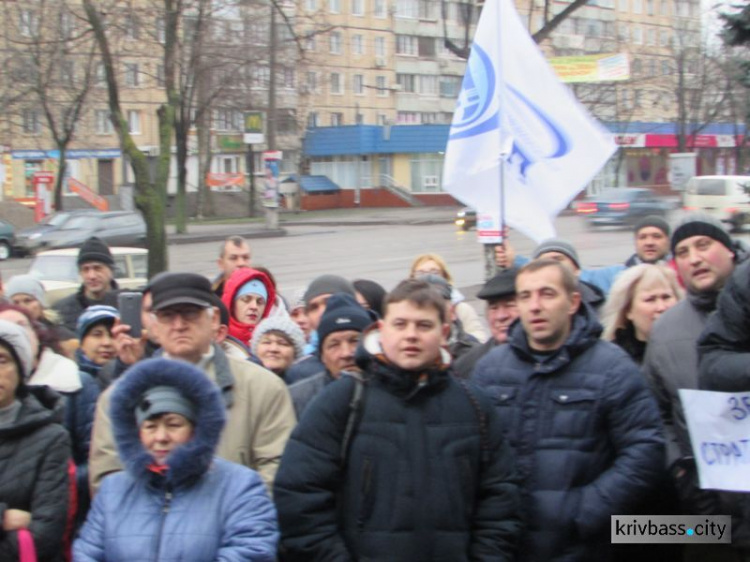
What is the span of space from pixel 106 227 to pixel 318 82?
4259 centimetres

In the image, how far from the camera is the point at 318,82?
2857 inches

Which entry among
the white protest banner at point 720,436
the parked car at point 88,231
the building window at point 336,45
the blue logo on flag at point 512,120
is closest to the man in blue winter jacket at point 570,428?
the white protest banner at point 720,436

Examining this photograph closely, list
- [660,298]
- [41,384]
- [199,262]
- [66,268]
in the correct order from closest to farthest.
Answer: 1. [41,384]
2. [660,298]
3. [66,268]
4. [199,262]

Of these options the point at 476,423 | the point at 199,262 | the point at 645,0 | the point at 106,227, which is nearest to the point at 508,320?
the point at 476,423

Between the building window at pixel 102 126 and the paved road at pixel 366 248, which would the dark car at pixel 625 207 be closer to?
the paved road at pixel 366 248

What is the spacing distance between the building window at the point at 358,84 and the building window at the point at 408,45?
15.5ft

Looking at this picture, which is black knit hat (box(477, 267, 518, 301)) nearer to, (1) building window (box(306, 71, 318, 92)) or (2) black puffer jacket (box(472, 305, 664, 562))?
(2) black puffer jacket (box(472, 305, 664, 562))

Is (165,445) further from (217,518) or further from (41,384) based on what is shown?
(41,384)

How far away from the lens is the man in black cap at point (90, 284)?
784 centimetres

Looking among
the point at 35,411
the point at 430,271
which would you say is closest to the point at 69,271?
the point at 430,271

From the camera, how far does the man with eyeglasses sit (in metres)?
4.13

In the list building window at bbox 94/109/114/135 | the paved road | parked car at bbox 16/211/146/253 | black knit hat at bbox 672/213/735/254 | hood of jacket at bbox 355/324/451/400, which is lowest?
the paved road

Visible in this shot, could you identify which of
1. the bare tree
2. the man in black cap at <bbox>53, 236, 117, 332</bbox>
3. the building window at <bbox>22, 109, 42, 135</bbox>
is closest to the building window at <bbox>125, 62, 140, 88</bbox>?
the building window at <bbox>22, 109, 42, 135</bbox>

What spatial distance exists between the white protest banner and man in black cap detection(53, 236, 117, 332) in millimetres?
4888
